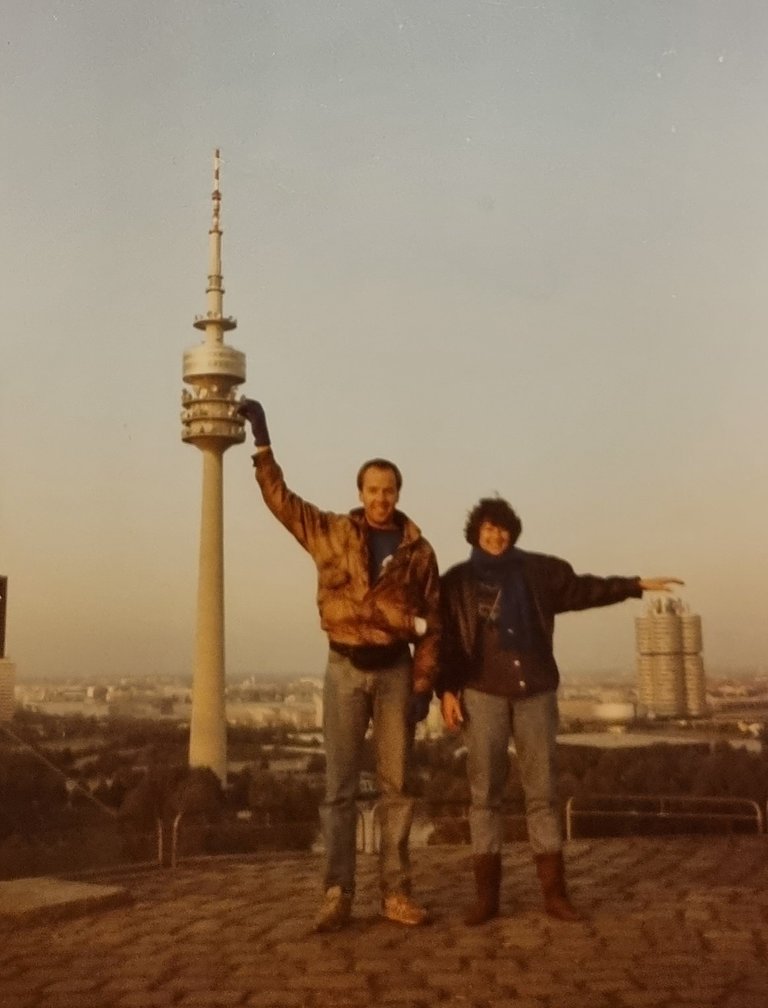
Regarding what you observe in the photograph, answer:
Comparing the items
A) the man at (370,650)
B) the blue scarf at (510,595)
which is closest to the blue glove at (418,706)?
the man at (370,650)

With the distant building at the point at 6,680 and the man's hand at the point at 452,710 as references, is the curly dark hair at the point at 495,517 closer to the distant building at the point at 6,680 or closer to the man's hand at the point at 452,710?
the man's hand at the point at 452,710

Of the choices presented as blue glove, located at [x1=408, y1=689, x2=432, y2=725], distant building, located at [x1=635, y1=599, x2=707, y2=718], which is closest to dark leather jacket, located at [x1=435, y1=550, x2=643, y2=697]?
blue glove, located at [x1=408, y1=689, x2=432, y2=725]

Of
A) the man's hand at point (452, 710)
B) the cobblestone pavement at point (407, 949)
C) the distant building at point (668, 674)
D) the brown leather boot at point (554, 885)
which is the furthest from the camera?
the distant building at point (668, 674)

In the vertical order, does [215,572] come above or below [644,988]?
above

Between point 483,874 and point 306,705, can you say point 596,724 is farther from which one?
point 483,874

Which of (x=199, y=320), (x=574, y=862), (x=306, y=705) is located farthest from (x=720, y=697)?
(x=574, y=862)

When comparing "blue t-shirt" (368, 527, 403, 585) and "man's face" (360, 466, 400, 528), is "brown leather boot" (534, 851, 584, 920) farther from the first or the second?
"man's face" (360, 466, 400, 528)
